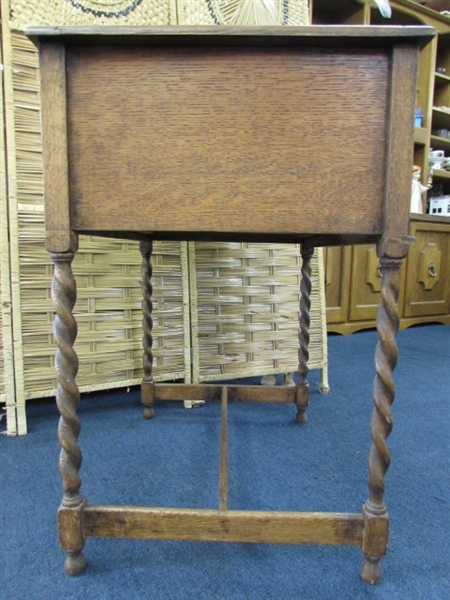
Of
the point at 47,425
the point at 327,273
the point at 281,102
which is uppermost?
the point at 281,102

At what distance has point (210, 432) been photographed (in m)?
1.00

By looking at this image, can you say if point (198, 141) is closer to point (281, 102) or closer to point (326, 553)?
point (281, 102)

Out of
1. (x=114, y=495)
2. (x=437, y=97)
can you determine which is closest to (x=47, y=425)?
(x=114, y=495)

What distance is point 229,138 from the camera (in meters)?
0.51

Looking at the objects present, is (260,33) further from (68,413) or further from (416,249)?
(416,249)

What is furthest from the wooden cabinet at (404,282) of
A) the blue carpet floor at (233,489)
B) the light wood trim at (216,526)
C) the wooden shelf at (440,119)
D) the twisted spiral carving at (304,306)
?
the light wood trim at (216,526)

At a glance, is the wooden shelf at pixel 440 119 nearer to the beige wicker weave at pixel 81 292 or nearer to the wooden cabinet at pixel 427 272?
the wooden cabinet at pixel 427 272

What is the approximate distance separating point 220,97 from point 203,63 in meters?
0.05

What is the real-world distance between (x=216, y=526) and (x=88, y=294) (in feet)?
2.39

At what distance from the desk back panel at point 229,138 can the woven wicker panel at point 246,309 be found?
67 cm

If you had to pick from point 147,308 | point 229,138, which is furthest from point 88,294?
point 229,138

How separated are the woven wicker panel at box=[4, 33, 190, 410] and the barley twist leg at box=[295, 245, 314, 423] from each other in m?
0.34

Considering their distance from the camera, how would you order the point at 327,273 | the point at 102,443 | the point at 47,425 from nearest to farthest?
the point at 102,443 → the point at 47,425 → the point at 327,273

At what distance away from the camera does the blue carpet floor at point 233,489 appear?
535mm
